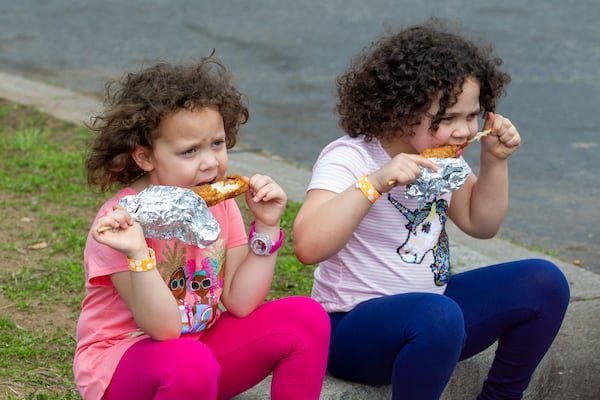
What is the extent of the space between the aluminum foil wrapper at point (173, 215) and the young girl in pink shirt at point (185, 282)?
A: 0.16ft

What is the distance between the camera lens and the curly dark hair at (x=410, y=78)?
101 inches

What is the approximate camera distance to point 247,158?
5.18 m

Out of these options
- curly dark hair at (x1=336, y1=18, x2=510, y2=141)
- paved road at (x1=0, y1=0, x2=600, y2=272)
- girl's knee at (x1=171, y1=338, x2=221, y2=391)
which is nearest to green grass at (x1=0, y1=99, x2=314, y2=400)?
girl's knee at (x1=171, y1=338, x2=221, y2=391)

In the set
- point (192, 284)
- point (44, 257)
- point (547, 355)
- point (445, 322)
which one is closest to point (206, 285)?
point (192, 284)

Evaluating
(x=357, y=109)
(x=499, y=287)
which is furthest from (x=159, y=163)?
(x=499, y=287)

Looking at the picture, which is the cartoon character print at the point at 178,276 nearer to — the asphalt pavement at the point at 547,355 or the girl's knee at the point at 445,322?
the asphalt pavement at the point at 547,355

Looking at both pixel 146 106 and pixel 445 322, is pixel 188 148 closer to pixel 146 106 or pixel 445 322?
pixel 146 106

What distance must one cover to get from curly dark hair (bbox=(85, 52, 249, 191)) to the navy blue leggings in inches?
25.9

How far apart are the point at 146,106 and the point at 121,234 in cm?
36

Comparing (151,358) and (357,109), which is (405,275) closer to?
(357,109)

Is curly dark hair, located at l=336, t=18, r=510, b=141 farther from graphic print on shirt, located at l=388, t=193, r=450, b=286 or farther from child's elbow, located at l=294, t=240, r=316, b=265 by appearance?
child's elbow, located at l=294, t=240, r=316, b=265

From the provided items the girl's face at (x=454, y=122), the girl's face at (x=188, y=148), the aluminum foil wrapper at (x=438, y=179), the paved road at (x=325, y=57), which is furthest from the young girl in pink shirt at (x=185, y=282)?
the paved road at (x=325, y=57)

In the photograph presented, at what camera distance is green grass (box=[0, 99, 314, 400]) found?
2.81 metres

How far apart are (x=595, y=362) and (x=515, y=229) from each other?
1529 mm
